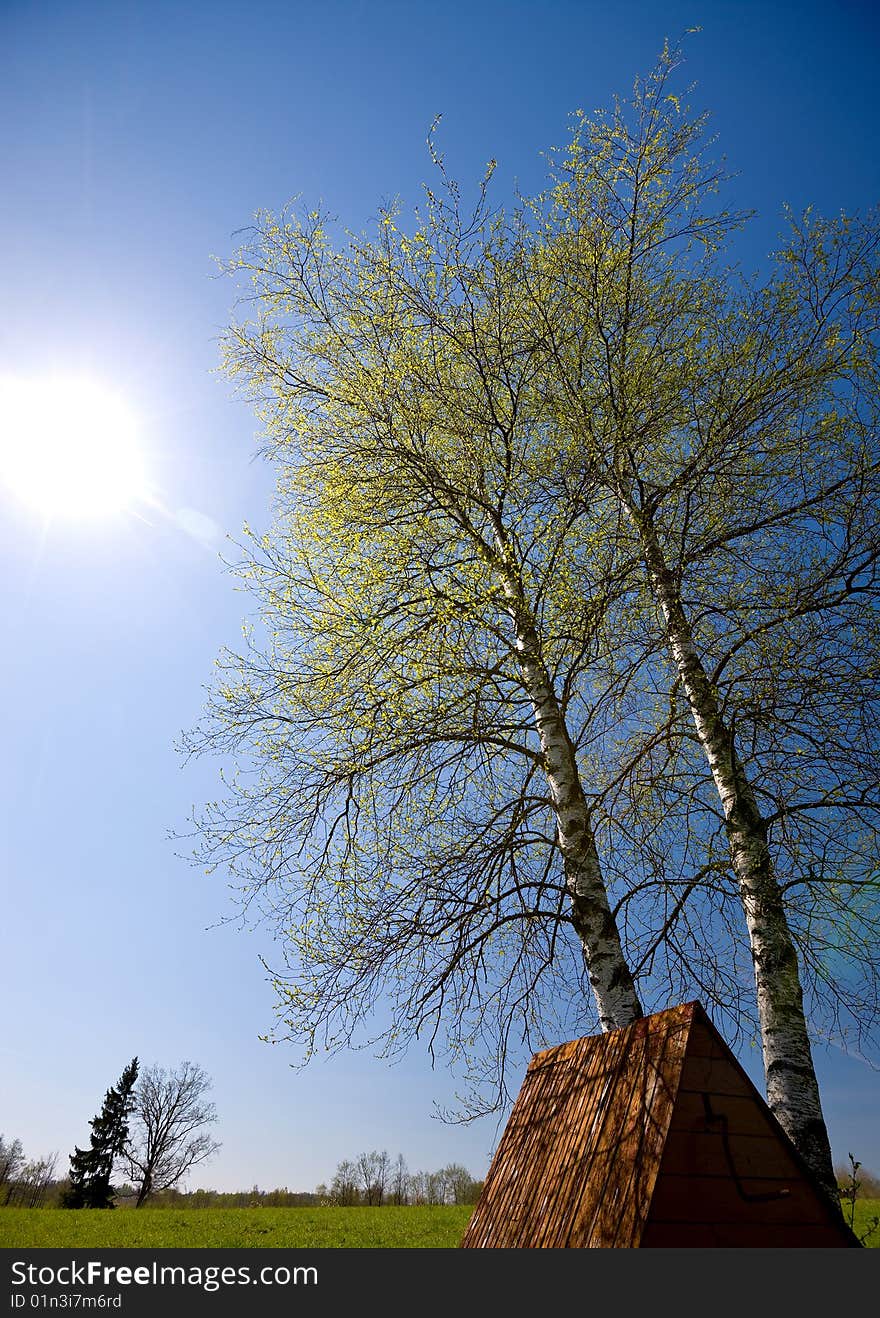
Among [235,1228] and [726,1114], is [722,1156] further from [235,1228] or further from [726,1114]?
[235,1228]

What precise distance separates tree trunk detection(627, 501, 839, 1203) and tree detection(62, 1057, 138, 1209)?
46364 millimetres

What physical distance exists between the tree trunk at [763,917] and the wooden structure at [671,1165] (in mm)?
596

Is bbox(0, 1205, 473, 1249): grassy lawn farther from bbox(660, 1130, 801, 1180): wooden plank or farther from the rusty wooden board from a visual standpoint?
bbox(660, 1130, 801, 1180): wooden plank

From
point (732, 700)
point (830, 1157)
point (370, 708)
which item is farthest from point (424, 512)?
point (830, 1157)

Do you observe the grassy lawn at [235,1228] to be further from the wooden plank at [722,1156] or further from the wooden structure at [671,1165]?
the wooden plank at [722,1156]

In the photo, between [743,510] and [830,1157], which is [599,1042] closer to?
[830,1157]

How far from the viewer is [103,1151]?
41.3 metres

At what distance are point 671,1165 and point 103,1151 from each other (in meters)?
51.3

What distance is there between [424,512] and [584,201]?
3209 mm

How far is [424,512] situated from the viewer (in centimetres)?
694

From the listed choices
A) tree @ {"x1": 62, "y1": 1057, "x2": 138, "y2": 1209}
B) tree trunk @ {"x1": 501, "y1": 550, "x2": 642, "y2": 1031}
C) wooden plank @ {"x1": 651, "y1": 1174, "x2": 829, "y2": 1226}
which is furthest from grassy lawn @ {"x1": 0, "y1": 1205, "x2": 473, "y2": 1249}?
tree @ {"x1": 62, "y1": 1057, "x2": 138, "y2": 1209}

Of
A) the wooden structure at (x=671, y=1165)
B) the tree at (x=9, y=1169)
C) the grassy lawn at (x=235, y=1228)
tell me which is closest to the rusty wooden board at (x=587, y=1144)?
the wooden structure at (x=671, y=1165)

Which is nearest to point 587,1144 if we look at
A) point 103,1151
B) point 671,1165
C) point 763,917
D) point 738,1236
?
point 671,1165
